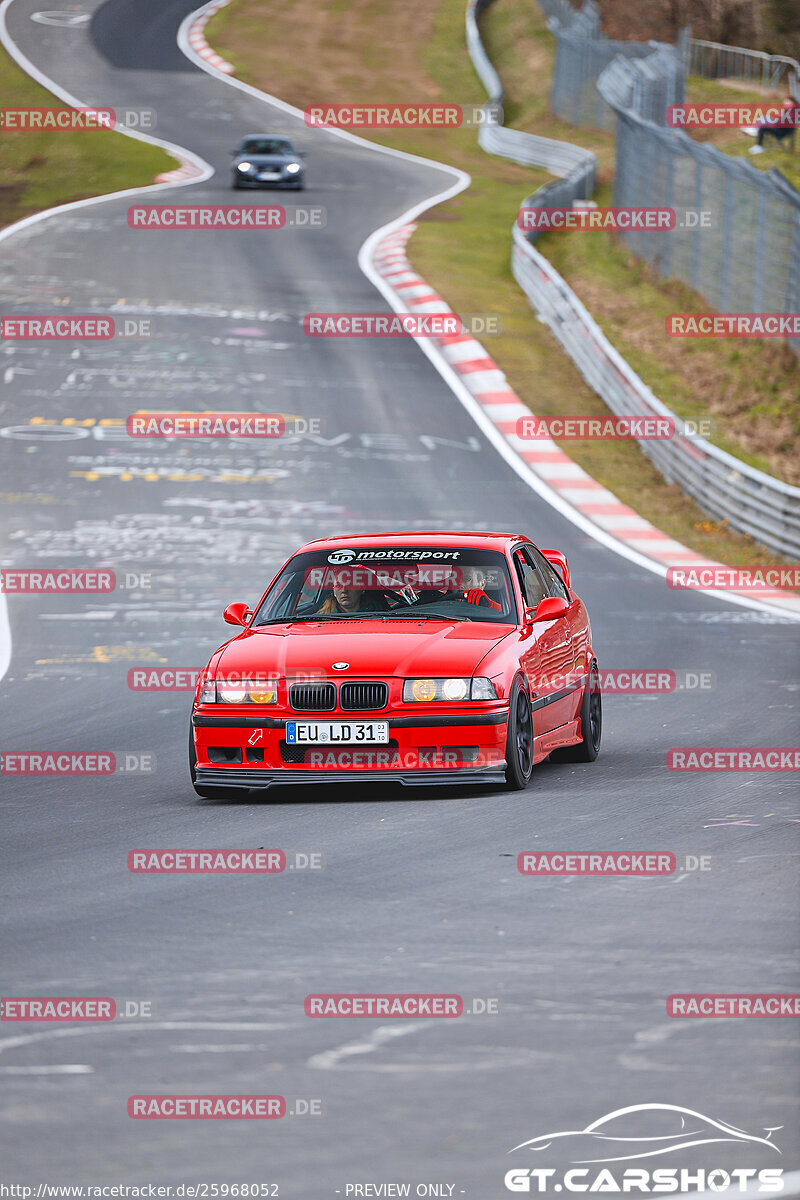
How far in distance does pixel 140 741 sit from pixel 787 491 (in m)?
9.94

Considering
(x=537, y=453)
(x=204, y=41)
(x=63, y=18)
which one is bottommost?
(x=537, y=453)

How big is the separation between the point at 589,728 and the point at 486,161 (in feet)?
133

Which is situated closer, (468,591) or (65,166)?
(468,591)

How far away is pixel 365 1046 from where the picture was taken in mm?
5145

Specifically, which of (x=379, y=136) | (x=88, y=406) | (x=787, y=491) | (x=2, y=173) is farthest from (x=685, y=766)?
(x=379, y=136)

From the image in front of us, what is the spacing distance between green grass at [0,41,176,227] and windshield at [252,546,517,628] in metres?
29.0

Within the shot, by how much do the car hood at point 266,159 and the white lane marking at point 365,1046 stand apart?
1426 inches

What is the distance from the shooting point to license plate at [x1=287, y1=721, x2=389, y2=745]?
8.77 meters

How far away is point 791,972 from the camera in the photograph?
5762 millimetres

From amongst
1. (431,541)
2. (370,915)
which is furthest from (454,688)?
(370,915)

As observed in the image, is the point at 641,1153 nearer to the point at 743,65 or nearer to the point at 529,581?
the point at 529,581

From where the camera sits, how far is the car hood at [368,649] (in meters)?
8.84

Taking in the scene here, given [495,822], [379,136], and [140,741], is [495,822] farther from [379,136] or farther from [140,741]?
[379,136]

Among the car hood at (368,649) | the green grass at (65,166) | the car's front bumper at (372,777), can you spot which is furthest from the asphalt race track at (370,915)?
the green grass at (65,166)
